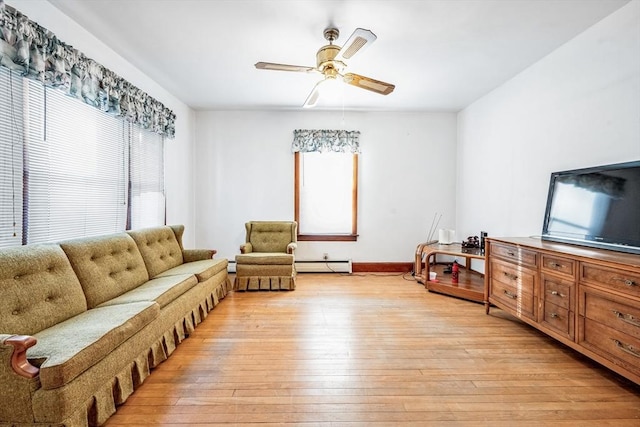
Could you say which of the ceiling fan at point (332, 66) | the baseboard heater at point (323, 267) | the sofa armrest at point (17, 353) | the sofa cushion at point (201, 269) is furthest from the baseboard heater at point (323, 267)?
the sofa armrest at point (17, 353)

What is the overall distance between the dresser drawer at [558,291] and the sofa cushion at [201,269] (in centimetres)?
313

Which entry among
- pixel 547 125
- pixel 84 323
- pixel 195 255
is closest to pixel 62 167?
pixel 84 323

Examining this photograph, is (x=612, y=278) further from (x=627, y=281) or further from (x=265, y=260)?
(x=265, y=260)

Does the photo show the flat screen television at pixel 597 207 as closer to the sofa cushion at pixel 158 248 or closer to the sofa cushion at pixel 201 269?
the sofa cushion at pixel 201 269

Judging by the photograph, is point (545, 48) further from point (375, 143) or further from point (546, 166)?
point (375, 143)

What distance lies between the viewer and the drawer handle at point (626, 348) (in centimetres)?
169

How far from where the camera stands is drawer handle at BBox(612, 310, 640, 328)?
1.69 metres

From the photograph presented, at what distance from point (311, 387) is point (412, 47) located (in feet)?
10.3

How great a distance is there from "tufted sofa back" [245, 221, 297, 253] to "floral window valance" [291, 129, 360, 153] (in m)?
1.32

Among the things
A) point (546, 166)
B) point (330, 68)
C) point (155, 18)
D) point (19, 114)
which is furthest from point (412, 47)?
point (19, 114)

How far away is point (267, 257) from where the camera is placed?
393cm

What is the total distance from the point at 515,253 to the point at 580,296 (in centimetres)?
67

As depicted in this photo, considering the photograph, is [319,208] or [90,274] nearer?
[90,274]

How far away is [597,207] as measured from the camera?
2.33 metres
